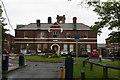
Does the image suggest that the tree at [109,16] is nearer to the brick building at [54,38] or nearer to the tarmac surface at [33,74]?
the tarmac surface at [33,74]

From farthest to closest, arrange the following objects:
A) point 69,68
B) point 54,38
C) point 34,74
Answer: point 54,38
point 34,74
point 69,68

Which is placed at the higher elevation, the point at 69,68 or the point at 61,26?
the point at 61,26

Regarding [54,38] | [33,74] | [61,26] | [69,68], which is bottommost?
[33,74]

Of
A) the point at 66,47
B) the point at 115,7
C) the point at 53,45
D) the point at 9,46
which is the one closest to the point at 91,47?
the point at 66,47

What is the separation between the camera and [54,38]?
183 feet

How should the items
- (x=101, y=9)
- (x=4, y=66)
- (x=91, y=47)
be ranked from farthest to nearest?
(x=91, y=47)
(x=101, y=9)
(x=4, y=66)

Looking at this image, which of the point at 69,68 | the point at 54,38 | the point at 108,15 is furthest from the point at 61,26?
the point at 69,68

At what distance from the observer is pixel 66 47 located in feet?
180

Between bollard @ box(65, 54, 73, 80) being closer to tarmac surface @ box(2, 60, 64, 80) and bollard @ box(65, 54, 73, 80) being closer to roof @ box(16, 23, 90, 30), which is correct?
tarmac surface @ box(2, 60, 64, 80)

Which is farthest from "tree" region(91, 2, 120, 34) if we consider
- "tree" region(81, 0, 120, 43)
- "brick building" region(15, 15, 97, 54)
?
"brick building" region(15, 15, 97, 54)

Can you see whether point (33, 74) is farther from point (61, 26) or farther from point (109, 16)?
point (61, 26)

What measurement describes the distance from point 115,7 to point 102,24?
6.27 ft

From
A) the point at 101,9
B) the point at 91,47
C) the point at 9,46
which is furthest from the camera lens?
the point at 9,46

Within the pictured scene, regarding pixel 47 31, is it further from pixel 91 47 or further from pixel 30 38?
pixel 91 47
